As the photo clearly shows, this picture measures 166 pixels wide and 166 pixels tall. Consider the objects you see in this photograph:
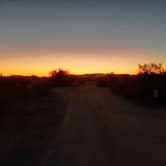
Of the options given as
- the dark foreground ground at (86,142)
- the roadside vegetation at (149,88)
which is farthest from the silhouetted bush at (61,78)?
the dark foreground ground at (86,142)

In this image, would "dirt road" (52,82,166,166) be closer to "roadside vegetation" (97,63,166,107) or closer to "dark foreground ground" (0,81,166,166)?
"dark foreground ground" (0,81,166,166)

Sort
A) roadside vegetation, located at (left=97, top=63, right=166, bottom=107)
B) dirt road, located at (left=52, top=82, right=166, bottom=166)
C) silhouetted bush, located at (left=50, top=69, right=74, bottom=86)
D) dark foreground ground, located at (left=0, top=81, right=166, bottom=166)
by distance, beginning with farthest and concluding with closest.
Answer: silhouetted bush, located at (left=50, top=69, right=74, bottom=86) → roadside vegetation, located at (left=97, top=63, right=166, bottom=107) → dark foreground ground, located at (left=0, top=81, right=166, bottom=166) → dirt road, located at (left=52, top=82, right=166, bottom=166)

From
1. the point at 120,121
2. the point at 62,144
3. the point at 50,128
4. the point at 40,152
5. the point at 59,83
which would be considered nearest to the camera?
the point at 40,152

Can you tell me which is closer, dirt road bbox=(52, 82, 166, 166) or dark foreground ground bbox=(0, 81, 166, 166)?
dirt road bbox=(52, 82, 166, 166)

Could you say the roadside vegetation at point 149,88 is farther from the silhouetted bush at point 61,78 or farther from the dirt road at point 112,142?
the silhouetted bush at point 61,78

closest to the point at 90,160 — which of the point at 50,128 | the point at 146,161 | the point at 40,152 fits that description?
the point at 146,161

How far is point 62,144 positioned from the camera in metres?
16.2

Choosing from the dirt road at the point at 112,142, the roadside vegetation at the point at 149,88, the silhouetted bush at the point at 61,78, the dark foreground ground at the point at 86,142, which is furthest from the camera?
the silhouetted bush at the point at 61,78

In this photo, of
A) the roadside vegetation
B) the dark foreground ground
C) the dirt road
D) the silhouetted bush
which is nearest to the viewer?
the dirt road

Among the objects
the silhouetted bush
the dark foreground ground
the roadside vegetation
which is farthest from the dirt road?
the silhouetted bush

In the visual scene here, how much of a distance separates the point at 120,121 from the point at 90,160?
1145 cm

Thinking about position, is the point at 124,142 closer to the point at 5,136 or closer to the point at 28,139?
the point at 28,139

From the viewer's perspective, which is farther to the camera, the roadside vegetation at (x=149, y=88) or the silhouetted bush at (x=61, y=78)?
the silhouetted bush at (x=61, y=78)

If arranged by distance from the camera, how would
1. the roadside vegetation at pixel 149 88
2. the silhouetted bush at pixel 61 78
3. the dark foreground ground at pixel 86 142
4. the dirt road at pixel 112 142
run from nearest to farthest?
the dirt road at pixel 112 142, the dark foreground ground at pixel 86 142, the roadside vegetation at pixel 149 88, the silhouetted bush at pixel 61 78
